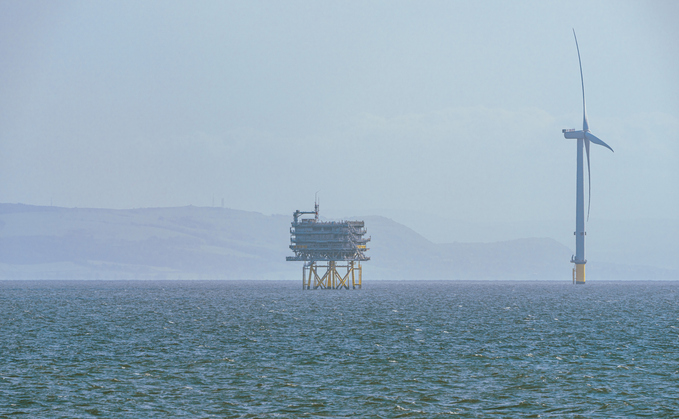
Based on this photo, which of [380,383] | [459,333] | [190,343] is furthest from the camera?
[459,333]

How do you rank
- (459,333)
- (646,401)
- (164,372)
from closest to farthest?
(646,401) → (164,372) → (459,333)

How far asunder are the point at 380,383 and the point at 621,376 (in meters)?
16.7

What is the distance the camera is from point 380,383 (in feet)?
172

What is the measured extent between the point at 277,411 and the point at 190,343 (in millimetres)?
35531

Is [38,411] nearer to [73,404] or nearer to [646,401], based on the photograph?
[73,404]

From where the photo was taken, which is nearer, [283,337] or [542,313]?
[283,337]

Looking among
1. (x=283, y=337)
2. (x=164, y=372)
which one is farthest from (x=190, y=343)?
(x=164, y=372)

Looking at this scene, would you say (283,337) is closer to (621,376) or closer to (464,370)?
(464,370)

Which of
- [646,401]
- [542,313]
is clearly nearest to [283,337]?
[646,401]

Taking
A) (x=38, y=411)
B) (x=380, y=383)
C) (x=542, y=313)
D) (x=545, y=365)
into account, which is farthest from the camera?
(x=542, y=313)

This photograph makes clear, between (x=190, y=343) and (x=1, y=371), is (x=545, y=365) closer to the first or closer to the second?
(x=190, y=343)

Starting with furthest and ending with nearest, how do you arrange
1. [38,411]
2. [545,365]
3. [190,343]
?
[190,343] < [545,365] < [38,411]

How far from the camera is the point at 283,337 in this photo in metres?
82.3

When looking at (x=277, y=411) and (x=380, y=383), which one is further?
(x=380, y=383)
